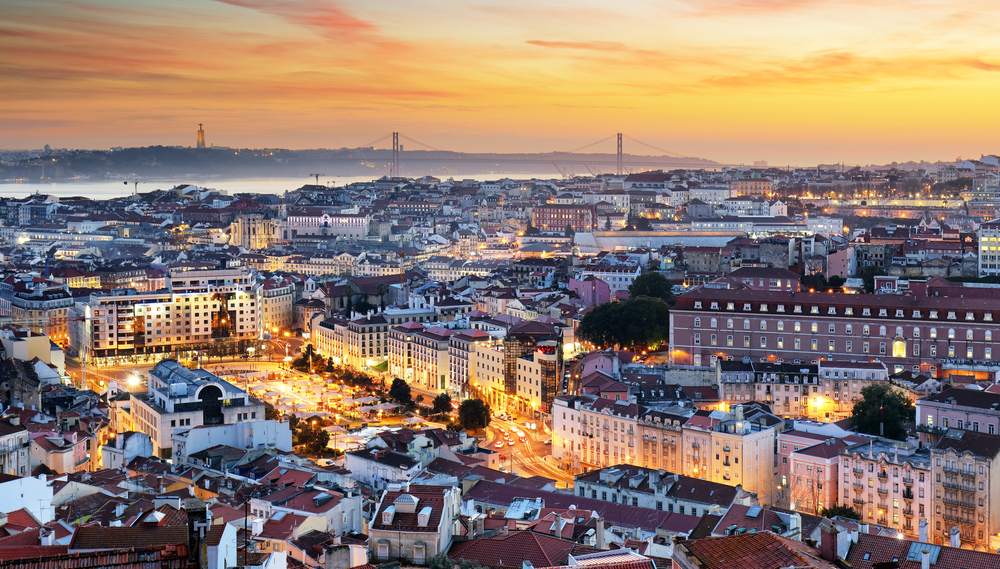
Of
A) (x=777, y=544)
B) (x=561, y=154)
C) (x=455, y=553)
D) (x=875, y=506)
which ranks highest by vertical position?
(x=561, y=154)

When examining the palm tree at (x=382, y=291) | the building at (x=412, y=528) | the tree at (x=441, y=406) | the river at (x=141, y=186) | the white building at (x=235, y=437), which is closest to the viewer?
the building at (x=412, y=528)

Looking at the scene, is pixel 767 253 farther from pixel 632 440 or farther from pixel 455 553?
pixel 455 553

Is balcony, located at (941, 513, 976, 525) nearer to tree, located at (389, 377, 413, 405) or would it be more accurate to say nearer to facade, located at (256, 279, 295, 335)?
tree, located at (389, 377, 413, 405)

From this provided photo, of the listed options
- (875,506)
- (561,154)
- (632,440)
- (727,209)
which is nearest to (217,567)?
(875,506)

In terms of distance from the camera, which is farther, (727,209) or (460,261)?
(727,209)

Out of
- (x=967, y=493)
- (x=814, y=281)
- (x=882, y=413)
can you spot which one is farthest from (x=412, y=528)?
(x=814, y=281)

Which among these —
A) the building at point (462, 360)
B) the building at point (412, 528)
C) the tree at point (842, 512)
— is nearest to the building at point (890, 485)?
the tree at point (842, 512)

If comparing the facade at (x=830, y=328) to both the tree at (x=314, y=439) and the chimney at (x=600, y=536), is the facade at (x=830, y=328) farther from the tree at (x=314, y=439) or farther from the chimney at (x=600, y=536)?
the chimney at (x=600, y=536)

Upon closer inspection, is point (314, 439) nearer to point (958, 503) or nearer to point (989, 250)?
point (958, 503)
